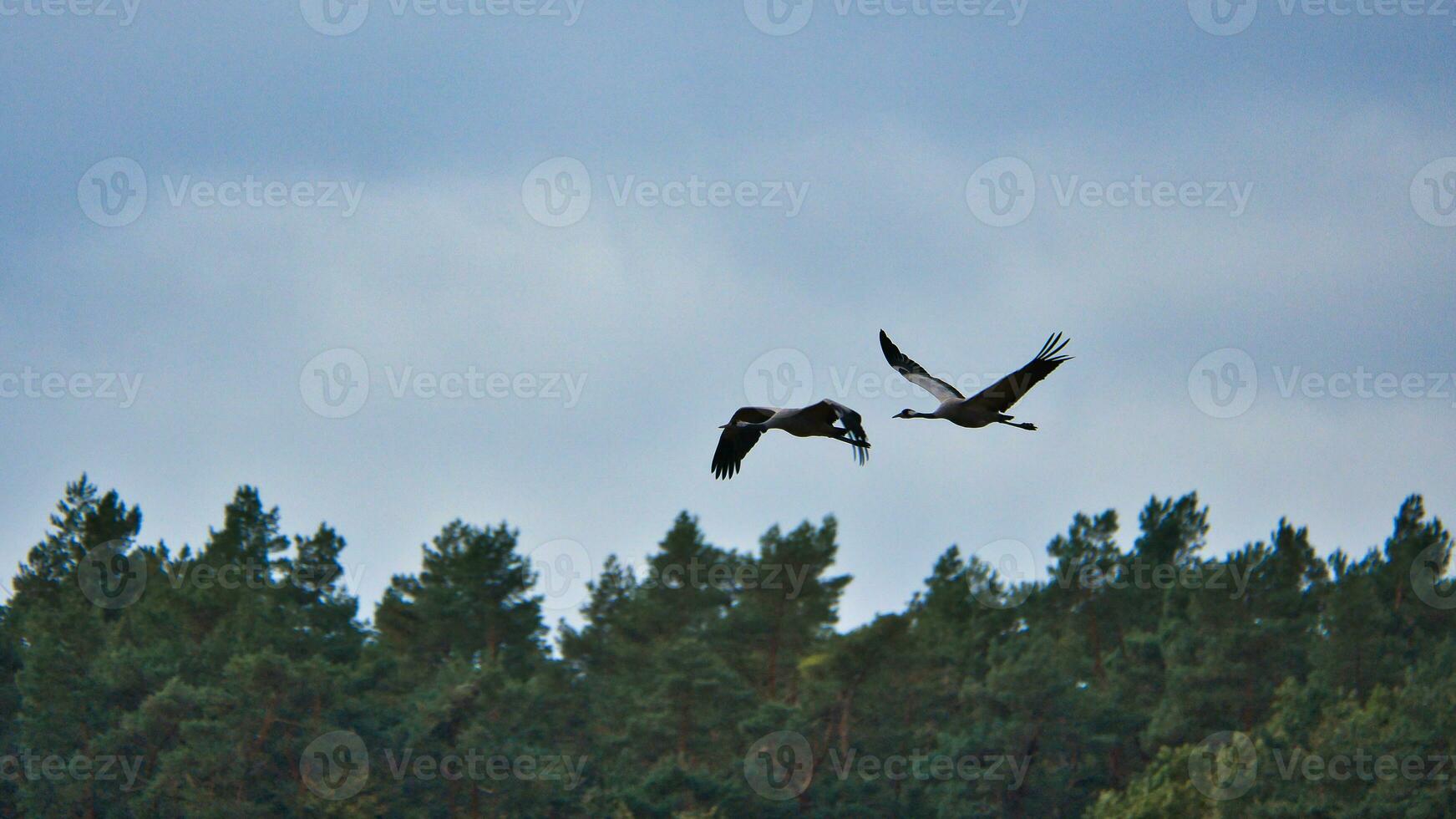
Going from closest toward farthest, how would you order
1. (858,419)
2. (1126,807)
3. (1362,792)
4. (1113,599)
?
(858,419)
(1362,792)
(1126,807)
(1113,599)

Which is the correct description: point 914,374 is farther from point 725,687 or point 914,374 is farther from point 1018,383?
point 725,687

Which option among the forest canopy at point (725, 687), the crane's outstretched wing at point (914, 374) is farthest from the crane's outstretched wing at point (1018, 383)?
the forest canopy at point (725, 687)

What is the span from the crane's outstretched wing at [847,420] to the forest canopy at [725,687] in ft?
136

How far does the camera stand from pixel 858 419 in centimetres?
1664

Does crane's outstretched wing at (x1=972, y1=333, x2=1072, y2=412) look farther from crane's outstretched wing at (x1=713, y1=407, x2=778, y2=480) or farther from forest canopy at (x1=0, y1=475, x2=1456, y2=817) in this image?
forest canopy at (x1=0, y1=475, x2=1456, y2=817)

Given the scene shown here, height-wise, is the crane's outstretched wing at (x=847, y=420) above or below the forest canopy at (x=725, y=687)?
below

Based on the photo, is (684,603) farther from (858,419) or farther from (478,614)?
(858,419)

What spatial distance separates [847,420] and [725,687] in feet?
156

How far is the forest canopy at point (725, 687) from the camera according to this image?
193 ft

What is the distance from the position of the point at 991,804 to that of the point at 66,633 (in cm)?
3603

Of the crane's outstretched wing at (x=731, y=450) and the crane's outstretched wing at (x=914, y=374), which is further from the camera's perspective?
the crane's outstretched wing at (x=731, y=450)

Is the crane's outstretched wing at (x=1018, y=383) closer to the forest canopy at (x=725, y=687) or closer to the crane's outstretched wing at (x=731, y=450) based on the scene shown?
the crane's outstretched wing at (x=731, y=450)

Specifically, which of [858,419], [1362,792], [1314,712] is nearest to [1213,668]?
[1314,712]

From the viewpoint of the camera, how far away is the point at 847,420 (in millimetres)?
16547
